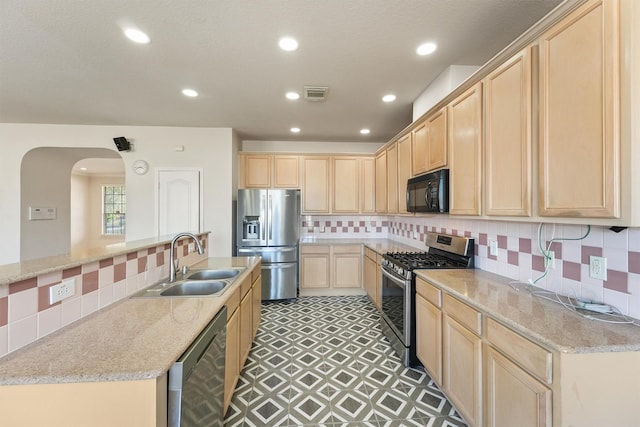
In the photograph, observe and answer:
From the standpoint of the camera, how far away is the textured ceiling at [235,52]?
5.74 feet

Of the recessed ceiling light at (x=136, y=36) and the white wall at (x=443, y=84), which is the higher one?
the recessed ceiling light at (x=136, y=36)

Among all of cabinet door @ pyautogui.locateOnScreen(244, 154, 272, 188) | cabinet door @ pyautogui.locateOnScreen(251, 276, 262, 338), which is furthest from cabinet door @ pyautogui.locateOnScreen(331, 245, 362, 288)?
cabinet door @ pyautogui.locateOnScreen(251, 276, 262, 338)

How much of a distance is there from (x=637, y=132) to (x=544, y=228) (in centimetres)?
89

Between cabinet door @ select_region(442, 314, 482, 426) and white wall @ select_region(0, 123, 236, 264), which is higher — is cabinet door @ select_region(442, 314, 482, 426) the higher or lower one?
the lower one

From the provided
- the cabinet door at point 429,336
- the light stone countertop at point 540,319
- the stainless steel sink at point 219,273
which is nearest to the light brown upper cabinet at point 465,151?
the light stone countertop at point 540,319

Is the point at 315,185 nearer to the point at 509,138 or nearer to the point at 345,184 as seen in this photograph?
the point at 345,184

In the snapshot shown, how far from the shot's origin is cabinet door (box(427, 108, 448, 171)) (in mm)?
2354

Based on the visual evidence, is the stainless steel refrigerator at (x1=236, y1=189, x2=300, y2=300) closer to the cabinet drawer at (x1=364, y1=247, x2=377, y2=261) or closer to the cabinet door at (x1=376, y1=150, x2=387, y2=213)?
the cabinet drawer at (x1=364, y1=247, x2=377, y2=261)

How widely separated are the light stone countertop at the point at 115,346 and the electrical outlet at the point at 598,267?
201 centimetres

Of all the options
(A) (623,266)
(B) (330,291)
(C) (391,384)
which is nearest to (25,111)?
(B) (330,291)

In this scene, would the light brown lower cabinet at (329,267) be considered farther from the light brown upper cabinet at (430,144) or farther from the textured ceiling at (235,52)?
the textured ceiling at (235,52)

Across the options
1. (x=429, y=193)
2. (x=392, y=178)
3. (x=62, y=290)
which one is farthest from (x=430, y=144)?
(x=62, y=290)

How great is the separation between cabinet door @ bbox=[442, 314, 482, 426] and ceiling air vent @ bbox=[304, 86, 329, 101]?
2328mm

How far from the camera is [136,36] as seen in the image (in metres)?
2.01
